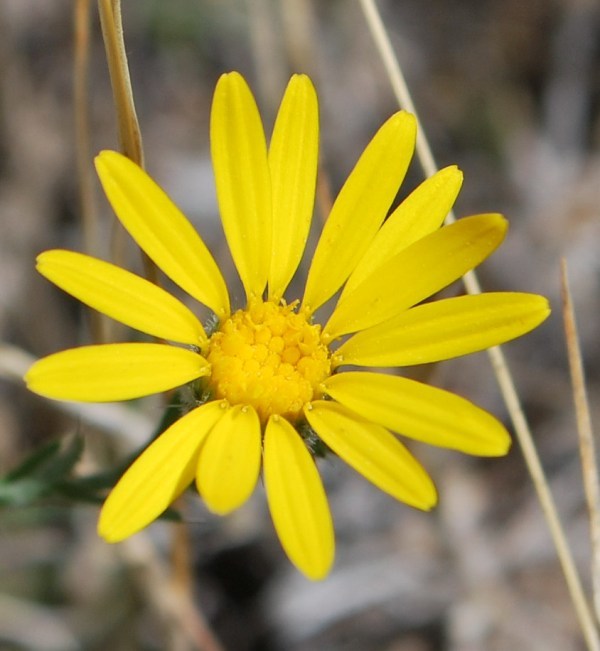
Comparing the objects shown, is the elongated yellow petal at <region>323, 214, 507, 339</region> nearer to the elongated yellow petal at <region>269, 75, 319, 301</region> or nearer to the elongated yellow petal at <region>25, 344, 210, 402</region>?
the elongated yellow petal at <region>269, 75, 319, 301</region>

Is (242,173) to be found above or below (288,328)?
above

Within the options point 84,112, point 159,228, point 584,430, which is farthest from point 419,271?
point 84,112

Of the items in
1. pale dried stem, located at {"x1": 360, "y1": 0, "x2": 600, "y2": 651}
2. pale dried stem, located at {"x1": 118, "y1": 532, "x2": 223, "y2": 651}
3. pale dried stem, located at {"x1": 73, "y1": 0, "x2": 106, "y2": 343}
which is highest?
pale dried stem, located at {"x1": 73, "y1": 0, "x2": 106, "y2": 343}

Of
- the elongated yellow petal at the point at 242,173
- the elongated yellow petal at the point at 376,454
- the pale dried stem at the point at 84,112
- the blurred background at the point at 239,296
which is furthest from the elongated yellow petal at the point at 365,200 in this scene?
the blurred background at the point at 239,296

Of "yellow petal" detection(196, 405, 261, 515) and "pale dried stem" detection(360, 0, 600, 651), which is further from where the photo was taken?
"pale dried stem" detection(360, 0, 600, 651)

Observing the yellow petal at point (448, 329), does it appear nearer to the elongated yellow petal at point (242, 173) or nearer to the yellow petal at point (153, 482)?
the elongated yellow petal at point (242, 173)

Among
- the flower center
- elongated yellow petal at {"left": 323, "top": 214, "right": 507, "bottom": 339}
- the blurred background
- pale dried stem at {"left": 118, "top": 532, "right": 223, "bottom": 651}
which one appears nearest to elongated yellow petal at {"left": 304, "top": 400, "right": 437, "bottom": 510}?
the flower center

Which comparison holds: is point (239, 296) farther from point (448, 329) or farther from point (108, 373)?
point (108, 373)

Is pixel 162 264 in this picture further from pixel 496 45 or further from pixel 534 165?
pixel 496 45
